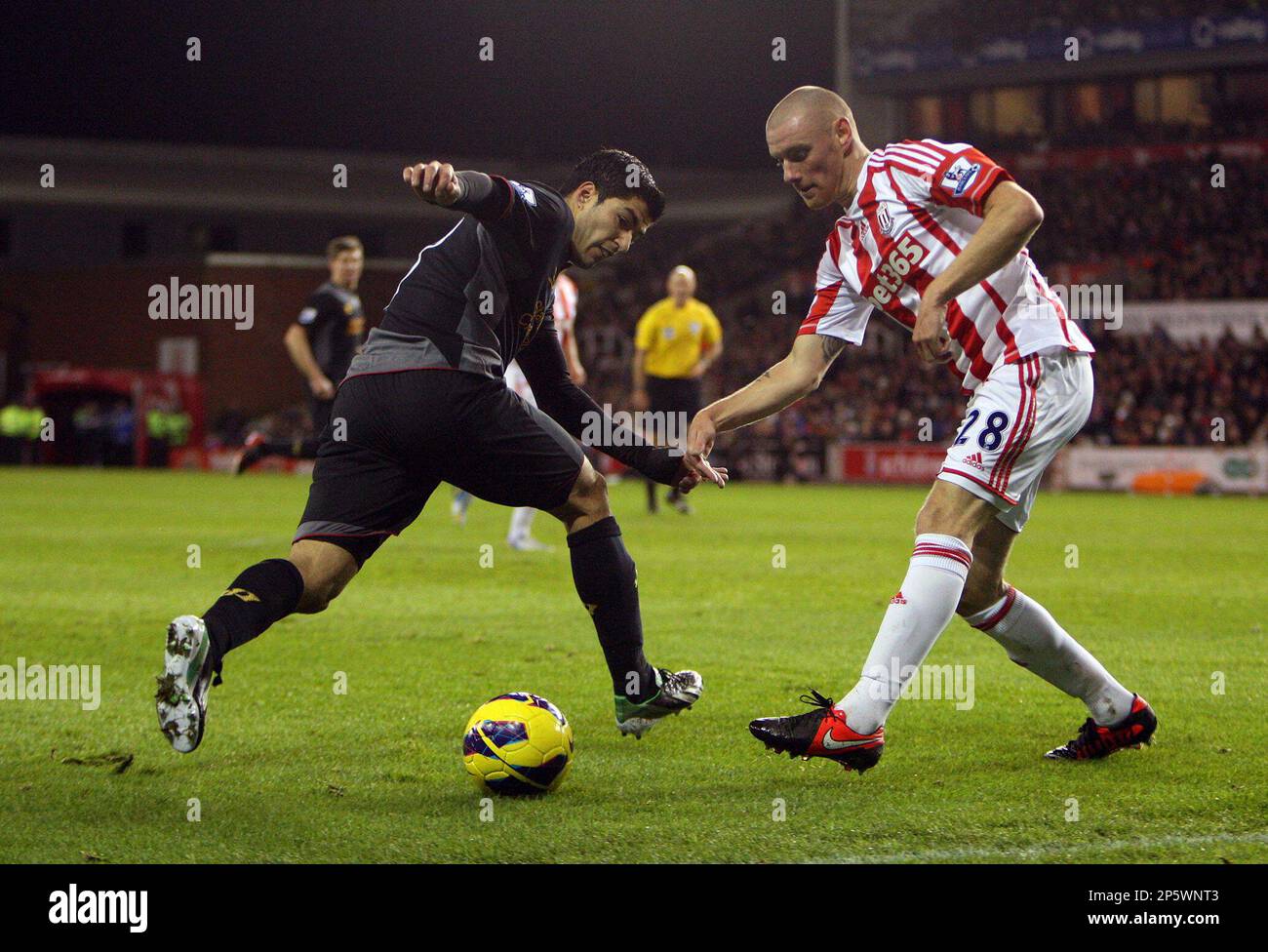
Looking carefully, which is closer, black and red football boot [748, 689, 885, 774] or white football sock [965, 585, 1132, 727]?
black and red football boot [748, 689, 885, 774]

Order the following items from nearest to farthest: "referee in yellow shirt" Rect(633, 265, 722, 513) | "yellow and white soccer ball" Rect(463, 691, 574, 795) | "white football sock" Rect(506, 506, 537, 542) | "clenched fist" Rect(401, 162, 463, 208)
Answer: "clenched fist" Rect(401, 162, 463, 208) → "yellow and white soccer ball" Rect(463, 691, 574, 795) → "white football sock" Rect(506, 506, 537, 542) → "referee in yellow shirt" Rect(633, 265, 722, 513)

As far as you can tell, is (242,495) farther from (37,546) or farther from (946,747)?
(946,747)

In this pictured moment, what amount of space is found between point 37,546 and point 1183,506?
14.2 meters

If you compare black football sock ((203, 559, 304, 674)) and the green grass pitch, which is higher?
black football sock ((203, 559, 304, 674))

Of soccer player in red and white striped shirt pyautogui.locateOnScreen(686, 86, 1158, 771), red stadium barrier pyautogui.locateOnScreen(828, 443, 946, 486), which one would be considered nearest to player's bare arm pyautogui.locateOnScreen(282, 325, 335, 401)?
soccer player in red and white striped shirt pyautogui.locateOnScreen(686, 86, 1158, 771)

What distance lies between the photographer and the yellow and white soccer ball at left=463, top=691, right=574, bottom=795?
434 cm

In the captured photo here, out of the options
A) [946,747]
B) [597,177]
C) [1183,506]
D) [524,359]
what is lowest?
[1183,506]

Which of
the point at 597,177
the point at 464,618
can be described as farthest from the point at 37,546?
the point at 597,177

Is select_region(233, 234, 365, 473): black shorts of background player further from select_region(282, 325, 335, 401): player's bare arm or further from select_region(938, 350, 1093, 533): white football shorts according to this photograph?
select_region(938, 350, 1093, 533): white football shorts

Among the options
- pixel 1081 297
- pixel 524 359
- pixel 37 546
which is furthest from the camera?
pixel 1081 297

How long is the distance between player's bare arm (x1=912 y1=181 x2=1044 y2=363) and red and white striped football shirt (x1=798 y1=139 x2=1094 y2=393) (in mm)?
156

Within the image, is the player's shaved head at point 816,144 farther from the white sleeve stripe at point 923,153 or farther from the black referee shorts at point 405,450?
the black referee shorts at point 405,450

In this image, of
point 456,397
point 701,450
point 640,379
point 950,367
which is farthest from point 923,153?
point 640,379

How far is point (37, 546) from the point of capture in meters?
12.7
